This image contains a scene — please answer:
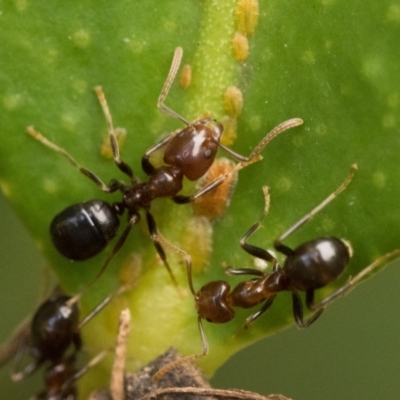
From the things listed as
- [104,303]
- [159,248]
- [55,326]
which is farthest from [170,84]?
[55,326]

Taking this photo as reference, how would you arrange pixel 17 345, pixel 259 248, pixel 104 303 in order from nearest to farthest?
pixel 259 248 < pixel 104 303 < pixel 17 345

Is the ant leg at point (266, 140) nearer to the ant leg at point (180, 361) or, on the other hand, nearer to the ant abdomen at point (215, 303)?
the ant abdomen at point (215, 303)

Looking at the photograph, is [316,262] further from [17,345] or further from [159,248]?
[17,345]

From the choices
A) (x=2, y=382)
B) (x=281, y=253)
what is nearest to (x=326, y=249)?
(x=281, y=253)

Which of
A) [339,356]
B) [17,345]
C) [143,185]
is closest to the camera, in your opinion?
[143,185]

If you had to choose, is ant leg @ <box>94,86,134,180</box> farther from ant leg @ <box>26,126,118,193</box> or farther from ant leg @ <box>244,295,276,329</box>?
ant leg @ <box>244,295,276,329</box>

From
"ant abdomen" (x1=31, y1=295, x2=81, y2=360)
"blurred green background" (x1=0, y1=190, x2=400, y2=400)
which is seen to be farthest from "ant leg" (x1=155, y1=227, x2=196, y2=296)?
"blurred green background" (x1=0, y1=190, x2=400, y2=400)
